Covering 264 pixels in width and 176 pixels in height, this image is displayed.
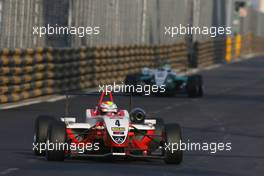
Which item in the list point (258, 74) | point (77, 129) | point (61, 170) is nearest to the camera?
point (61, 170)

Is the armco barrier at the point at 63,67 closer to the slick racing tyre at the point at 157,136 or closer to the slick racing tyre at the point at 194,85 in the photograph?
the slick racing tyre at the point at 194,85

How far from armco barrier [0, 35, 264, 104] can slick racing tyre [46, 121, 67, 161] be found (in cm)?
999

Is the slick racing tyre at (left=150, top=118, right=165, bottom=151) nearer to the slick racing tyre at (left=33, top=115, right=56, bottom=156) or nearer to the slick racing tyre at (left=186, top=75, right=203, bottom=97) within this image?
the slick racing tyre at (left=33, top=115, right=56, bottom=156)

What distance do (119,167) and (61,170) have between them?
892 millimetres

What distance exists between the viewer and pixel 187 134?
1627cm

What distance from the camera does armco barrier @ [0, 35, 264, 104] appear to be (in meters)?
22.4

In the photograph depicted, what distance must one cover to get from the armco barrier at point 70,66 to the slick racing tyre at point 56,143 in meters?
9.99

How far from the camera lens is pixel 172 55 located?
42.3 metres

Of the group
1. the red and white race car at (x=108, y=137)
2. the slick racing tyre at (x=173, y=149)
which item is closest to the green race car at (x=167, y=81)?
the red and white race car at (x=108, y=137)

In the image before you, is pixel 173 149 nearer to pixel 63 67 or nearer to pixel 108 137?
pixel 108 137

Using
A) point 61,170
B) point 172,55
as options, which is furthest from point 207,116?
point 172,55

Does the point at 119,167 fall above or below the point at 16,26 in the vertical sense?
below

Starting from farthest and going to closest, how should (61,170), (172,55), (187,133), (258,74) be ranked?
(258,74) → (172,55) → (187,133) → (61,170)

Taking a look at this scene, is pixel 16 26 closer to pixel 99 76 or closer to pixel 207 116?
pixel 207 116
